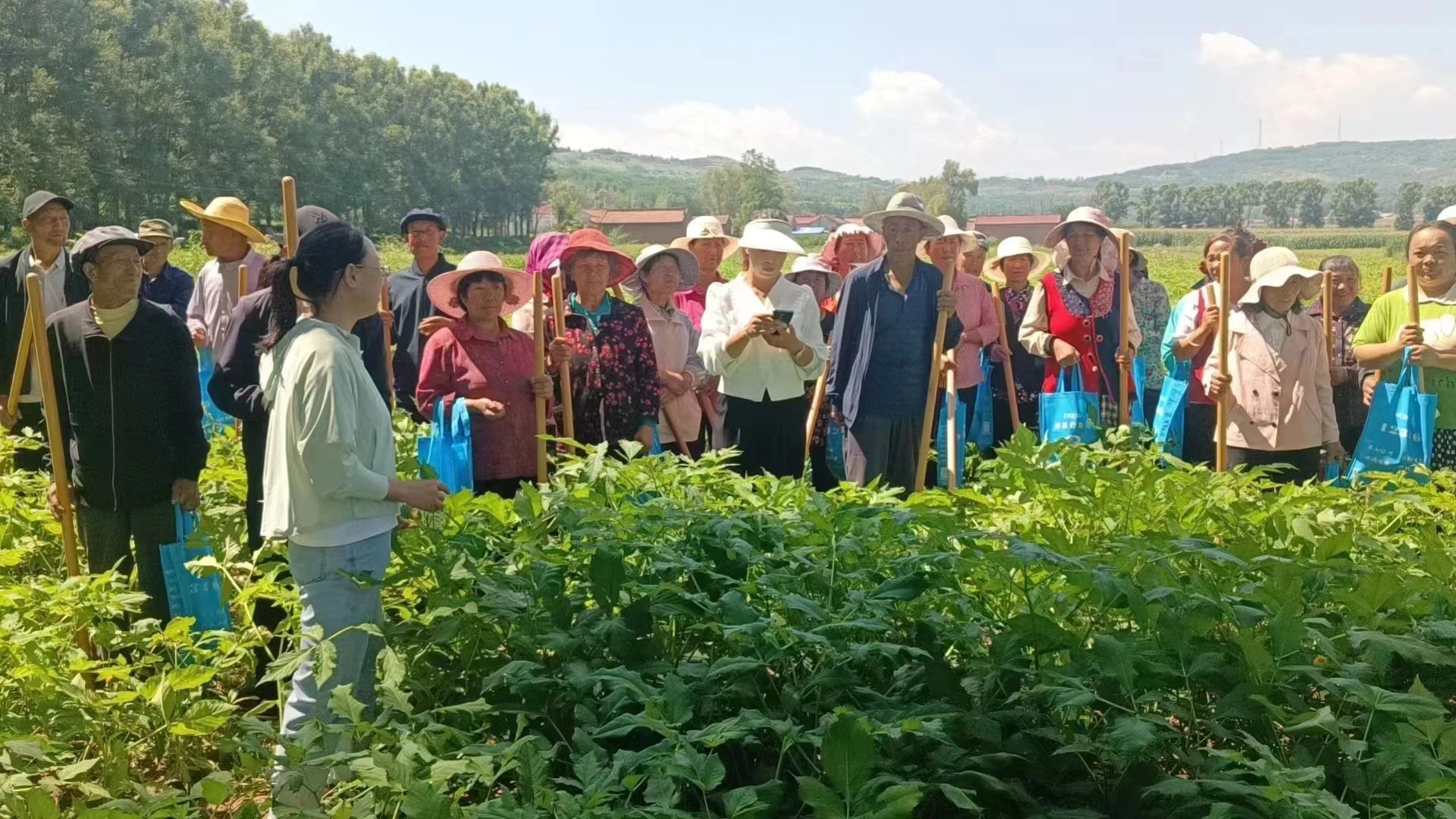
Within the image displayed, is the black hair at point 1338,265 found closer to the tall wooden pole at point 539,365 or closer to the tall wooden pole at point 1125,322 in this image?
the tall wooden pole at point 1125,322

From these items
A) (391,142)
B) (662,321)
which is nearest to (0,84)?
(391,142)

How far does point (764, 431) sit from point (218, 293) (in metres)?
3.41

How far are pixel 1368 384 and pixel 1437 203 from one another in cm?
16351

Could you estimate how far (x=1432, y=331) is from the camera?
591 cm

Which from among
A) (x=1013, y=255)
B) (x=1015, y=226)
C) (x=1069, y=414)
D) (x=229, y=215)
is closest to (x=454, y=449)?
(x=229, y=215)

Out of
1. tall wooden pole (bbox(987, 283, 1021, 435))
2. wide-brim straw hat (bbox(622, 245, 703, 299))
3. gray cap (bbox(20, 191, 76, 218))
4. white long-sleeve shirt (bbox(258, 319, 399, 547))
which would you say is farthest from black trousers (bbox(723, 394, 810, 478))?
gray cap (bbox(20, 191, 76, 218))

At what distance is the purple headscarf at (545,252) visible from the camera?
5.97m

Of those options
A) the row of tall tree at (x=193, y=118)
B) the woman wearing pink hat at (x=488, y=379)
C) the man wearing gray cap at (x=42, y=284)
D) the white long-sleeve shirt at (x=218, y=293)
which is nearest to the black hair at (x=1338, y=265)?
the woman wearing pink hat at (x=488, y=379)

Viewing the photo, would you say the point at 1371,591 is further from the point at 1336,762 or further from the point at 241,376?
the point at 241,376

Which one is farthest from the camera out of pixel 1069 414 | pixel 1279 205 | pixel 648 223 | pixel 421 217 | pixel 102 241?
pixel 1279 205

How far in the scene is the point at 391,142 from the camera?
400 feet

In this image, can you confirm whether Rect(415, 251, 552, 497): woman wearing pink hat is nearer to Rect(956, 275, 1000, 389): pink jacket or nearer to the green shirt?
Rect(956, 275, 1000, 389): pink jacket

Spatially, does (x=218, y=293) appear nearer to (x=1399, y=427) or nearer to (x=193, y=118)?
(x=1399, y=427)

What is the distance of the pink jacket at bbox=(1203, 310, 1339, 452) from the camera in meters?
5.95
